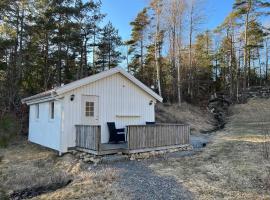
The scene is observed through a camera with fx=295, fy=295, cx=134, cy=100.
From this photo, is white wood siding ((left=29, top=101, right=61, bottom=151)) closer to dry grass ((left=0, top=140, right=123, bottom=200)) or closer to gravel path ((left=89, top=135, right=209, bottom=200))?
dry grass ((left=0, top=140, right=123, bottom=200))

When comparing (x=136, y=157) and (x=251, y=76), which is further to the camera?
(x=251, y=76)

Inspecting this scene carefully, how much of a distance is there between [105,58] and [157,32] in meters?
8.12

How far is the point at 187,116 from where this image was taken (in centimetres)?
2358

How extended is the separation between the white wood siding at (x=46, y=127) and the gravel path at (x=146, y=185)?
3760 mm

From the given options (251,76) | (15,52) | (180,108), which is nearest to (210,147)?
(180,108)

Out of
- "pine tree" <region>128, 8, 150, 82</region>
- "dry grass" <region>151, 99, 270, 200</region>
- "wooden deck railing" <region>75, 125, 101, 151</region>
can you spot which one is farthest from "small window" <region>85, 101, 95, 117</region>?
"pine tree" <region>128, 8, 150, 82</region>

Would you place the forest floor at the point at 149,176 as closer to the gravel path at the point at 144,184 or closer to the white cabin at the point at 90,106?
the gravel path at the point at 144,184

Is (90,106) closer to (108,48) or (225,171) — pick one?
(225,171)

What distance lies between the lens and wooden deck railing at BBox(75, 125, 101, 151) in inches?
404

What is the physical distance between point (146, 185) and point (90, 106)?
561 cm

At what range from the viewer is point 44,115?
536 inches

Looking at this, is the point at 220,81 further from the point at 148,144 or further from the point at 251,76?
the point at 148,144

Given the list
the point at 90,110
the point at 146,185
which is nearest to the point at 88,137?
the point at 90,110

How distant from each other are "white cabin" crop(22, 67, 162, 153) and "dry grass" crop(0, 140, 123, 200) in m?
0.85
